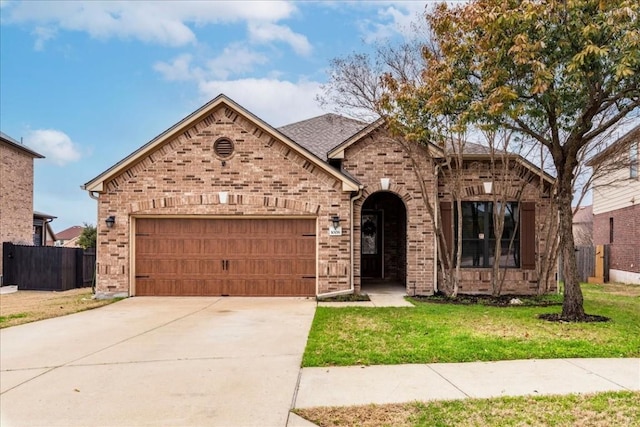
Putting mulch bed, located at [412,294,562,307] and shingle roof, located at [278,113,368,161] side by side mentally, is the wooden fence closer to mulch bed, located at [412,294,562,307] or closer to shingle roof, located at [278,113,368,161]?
shingle roof, located at [278,113,368,161]

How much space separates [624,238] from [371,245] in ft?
37.5

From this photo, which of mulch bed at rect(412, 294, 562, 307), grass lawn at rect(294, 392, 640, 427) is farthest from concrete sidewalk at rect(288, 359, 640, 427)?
mulch bed at rect(412, 294, 562, 307)

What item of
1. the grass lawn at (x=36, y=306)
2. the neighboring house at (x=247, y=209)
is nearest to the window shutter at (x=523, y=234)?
the neighboring house at (x=247, y=209)

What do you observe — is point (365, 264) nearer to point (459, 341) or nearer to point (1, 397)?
point (459, 341)

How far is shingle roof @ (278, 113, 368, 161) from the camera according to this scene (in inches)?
635

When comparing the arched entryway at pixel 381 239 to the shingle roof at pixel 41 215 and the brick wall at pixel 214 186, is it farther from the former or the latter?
the shingle roof at pixel 41 215

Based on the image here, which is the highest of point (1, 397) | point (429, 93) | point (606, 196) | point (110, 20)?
point (110, 20)

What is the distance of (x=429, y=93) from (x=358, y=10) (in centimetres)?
466

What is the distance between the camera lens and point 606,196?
22719 mm

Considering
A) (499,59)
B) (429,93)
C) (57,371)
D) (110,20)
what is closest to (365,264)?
(429,93)

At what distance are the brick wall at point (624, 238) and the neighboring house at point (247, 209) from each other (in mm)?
8572

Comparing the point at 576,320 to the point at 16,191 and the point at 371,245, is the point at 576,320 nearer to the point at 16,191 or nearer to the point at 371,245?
the point at 371,245

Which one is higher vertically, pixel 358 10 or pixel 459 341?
pixel 358 10

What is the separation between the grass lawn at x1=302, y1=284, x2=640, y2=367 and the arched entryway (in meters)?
5.59
